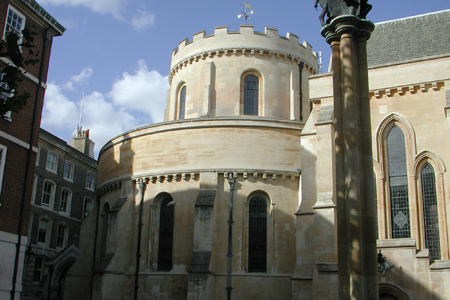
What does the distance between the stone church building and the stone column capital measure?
359 inches

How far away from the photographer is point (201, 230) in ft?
74.5

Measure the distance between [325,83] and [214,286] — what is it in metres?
10.1

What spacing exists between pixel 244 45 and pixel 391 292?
16.8 m

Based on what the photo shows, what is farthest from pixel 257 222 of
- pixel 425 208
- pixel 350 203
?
pixel 350 203

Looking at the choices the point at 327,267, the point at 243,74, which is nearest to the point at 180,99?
the point at 243,74

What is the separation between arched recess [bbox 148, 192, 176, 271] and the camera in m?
24.8

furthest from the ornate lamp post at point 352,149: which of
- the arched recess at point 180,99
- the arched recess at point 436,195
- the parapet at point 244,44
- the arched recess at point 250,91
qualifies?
the arched recess at point 180,99

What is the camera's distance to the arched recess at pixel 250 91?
30031 mm

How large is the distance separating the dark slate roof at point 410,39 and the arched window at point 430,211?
5.41m

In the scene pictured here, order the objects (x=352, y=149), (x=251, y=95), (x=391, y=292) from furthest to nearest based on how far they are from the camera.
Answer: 1. (x=251, y=95)
2. (x=391, y=292)
3. (x=352, y=149)

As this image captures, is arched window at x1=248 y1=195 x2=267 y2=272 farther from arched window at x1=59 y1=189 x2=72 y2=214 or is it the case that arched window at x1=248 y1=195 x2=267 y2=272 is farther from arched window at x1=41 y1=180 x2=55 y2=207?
arched window at x1=59 y1=189 x2=72 y2=214

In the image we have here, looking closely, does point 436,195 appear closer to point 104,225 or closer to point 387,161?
point 387,161

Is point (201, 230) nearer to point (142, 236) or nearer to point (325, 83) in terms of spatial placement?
point (142, 236)

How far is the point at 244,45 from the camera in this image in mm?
30406
